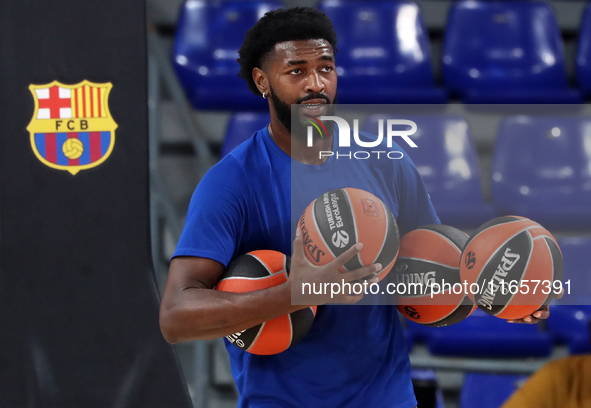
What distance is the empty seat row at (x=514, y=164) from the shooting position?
3371mm

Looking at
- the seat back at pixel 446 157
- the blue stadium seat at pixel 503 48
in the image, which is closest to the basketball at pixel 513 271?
the seat back at pixel 446 157

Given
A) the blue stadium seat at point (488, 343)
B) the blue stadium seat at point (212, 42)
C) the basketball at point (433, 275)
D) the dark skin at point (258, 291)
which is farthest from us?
the blue stadium seat at point (212, 42)

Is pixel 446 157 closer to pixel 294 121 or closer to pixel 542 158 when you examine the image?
pixel 542 158

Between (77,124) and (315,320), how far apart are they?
1.28m

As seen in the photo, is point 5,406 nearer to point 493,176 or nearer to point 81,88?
point 81,88

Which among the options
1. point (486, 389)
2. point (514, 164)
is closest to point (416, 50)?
point (514, 164)

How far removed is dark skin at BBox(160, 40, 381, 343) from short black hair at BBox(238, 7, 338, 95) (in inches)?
1.2

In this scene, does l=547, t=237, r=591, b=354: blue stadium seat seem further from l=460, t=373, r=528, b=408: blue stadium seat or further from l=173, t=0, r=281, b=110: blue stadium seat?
l=173, t=0, r=281, b=110: blue stadium seat

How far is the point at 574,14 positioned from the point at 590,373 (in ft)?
12.4

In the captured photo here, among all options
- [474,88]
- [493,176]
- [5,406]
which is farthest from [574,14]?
[5,406]

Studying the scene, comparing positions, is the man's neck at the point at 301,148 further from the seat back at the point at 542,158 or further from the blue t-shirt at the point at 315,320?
the seat back at the point at 542,158

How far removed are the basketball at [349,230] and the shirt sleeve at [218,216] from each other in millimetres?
198

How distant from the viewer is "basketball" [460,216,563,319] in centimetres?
156

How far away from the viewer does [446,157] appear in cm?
357
